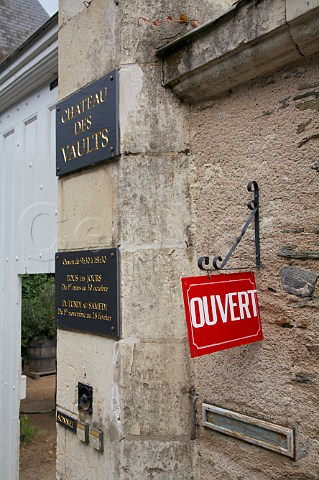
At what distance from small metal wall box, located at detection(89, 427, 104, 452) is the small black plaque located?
0.16 m

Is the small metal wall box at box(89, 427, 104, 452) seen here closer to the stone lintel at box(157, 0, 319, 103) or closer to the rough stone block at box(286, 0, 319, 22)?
the stone lintel at box(157, 0, 319, 103)

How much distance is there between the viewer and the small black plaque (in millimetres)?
2404

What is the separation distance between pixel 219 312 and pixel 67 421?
128 cm

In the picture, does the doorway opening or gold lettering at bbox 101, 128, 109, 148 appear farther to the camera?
the doorway opening

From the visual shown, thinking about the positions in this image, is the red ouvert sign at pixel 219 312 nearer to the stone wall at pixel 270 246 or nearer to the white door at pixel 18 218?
the stone wall at pixel 270 246

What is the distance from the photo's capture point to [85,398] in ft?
7.64

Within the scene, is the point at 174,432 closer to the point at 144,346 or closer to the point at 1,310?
the point at 144,346

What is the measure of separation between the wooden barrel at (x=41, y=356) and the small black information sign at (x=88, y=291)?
7.43 meters

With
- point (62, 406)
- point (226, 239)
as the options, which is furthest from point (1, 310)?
point (226, 239)

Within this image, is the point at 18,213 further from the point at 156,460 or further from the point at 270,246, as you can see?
the point at 270,246

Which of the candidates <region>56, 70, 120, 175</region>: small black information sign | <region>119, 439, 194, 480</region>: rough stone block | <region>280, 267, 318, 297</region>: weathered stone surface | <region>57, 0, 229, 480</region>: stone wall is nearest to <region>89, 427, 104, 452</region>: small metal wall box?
<region>57, 0, 229, 480</region>: stone wall

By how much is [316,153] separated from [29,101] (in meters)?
2.68

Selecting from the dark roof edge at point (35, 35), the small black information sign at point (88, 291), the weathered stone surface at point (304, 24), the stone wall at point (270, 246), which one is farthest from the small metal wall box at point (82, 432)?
the dark roof edge at point (35, 35)

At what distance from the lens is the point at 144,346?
2154mm
